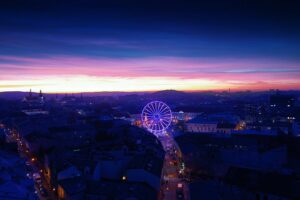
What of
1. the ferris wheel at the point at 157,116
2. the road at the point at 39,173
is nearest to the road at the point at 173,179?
the road at the point at 39,173

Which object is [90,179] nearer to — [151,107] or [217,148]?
[217,148]

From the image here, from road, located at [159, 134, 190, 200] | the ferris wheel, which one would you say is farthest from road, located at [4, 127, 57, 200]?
the ferris wheel

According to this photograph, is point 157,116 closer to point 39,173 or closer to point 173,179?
point 173,179

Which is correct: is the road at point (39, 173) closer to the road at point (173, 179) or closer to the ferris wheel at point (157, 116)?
the road at point (173, 179)

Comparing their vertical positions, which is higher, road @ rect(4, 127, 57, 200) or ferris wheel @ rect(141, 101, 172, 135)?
ferris wheel @ rect(141, 101, 172, 135)

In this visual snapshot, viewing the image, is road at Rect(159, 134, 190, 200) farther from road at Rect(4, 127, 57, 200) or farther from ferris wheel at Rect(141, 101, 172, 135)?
ferris wheel at Rect(141, 101, 172, 135)

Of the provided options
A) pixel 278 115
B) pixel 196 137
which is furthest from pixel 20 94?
pixel 196 137

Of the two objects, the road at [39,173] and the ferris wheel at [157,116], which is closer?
the road at [39,173]
